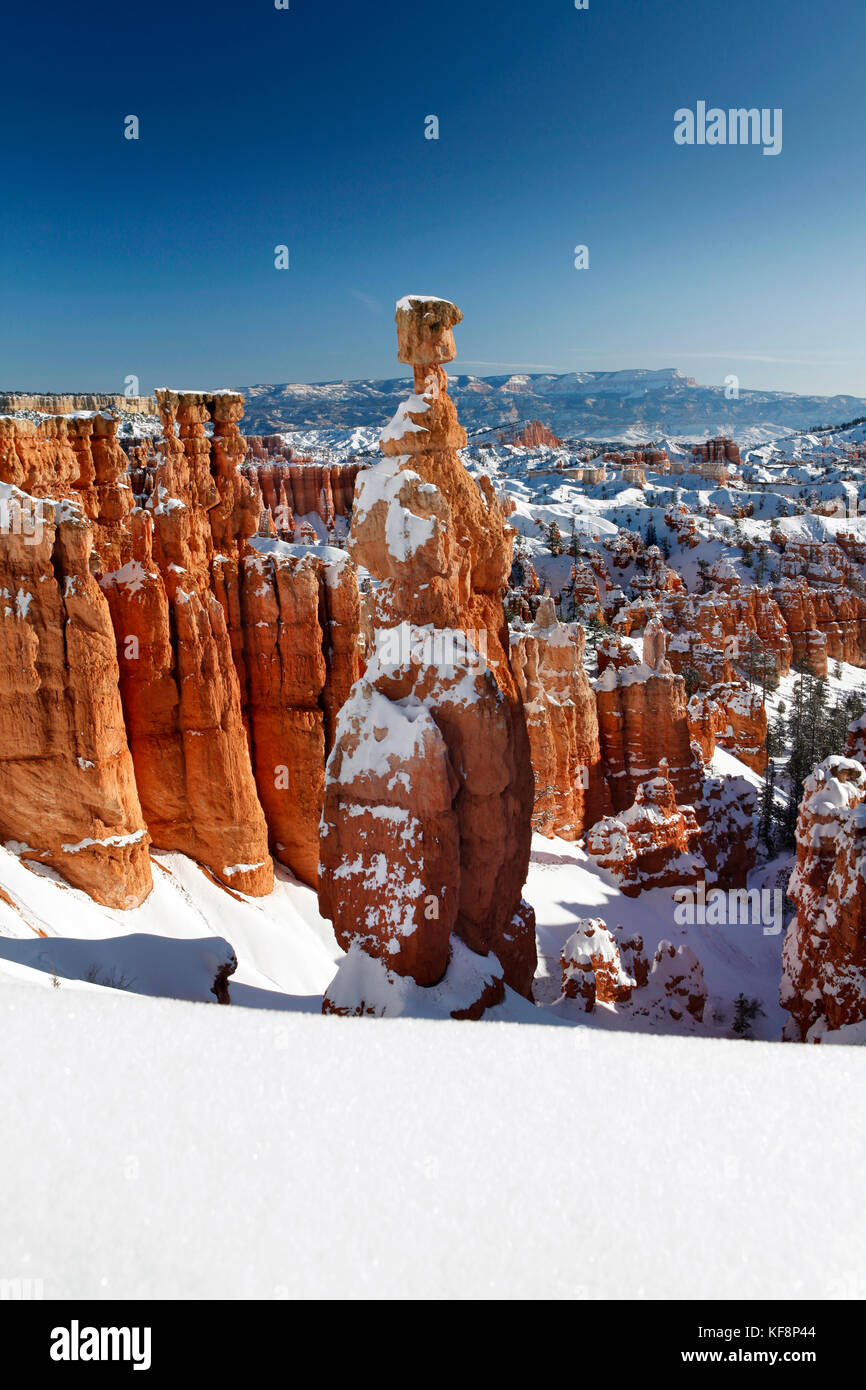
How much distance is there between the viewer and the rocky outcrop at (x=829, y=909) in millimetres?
12500

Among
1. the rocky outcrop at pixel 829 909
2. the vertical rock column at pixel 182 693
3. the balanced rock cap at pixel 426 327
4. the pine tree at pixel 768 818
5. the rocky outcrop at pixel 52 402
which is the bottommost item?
the pine tree at pixel 768 818

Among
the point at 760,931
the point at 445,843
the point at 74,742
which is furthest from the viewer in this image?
the point at 760,931

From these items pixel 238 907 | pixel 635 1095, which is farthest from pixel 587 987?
pixel 635 1095

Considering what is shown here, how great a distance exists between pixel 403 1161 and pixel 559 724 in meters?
21.1

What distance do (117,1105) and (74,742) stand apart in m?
10.4

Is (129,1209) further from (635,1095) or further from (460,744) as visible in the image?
(460,744)

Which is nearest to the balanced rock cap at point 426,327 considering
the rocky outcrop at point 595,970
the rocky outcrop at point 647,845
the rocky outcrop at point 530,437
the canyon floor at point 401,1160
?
the canyon floor at point 401,1160

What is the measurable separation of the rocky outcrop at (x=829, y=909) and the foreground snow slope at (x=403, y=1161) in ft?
33.8

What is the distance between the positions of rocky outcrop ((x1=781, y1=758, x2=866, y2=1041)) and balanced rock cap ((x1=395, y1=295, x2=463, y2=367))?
1027cm

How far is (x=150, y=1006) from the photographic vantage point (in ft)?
12.4

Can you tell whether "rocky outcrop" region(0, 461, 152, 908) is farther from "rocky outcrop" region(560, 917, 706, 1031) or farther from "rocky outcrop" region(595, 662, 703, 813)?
"rocky outcrop" region(595, 662, 703, 813)

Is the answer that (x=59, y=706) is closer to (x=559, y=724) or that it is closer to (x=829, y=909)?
(x=829, y=909)

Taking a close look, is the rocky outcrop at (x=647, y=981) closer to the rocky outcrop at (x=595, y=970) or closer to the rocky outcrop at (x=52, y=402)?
the rocky outcrop at (x=595, y=970)

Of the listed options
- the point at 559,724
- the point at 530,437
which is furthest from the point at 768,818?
the point at 530,437
